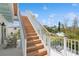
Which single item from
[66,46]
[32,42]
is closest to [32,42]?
[32,42]

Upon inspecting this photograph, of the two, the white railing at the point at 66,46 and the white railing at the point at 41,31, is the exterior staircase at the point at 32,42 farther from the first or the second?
the white railing at the point at 66,46

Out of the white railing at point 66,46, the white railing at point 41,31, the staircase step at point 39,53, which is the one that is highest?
the white railing at point 41,31

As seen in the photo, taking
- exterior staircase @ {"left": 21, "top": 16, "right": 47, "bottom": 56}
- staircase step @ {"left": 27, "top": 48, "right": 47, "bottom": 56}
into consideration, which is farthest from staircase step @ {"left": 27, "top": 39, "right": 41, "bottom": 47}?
staircase step @ {"left": 27, "top": 48, "right": 47, "bottom": 56}

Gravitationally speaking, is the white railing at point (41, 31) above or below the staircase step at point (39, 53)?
above

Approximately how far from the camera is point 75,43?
175 centimetres

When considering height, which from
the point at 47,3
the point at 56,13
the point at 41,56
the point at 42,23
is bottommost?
the point at 41,56

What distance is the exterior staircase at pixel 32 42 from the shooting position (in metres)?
1.78

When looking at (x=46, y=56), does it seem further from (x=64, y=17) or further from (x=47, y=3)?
(x=47, y=3)

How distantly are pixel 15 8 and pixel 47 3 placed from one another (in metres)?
0.44

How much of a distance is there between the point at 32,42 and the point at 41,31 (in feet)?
0.65

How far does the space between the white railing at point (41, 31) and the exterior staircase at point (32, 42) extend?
1.7 inches

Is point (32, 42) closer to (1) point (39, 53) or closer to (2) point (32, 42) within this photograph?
(2) point (32, 42)

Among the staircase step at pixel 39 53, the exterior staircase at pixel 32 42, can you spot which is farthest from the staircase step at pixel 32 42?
the staircase step at pixel 39 53

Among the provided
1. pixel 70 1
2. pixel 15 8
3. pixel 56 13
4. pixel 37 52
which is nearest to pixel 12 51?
pixel 37 52
